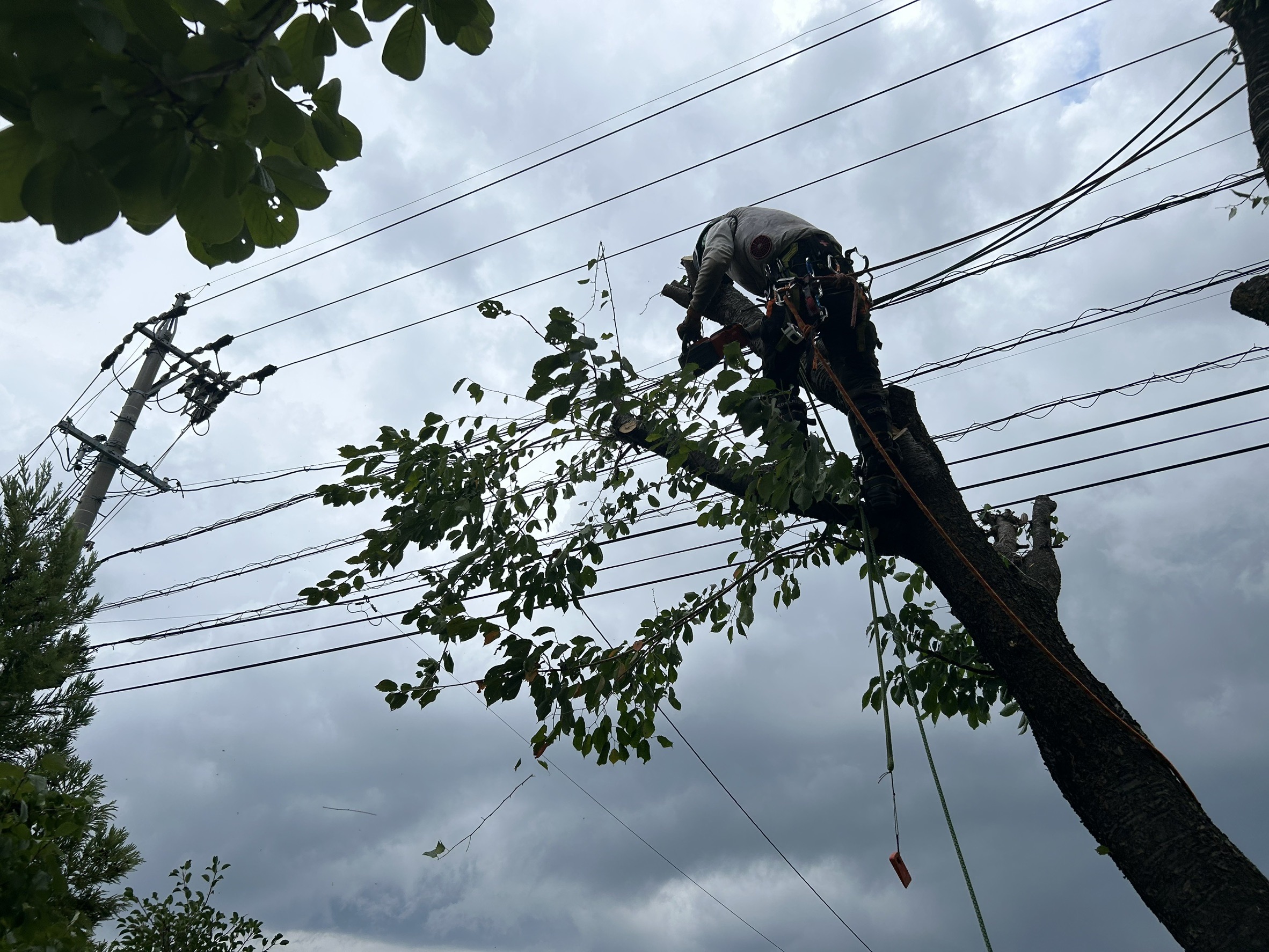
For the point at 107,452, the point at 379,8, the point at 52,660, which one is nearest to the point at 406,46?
the point at 379,8

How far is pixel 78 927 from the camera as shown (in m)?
2.49

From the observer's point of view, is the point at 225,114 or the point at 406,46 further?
the point at 406,46

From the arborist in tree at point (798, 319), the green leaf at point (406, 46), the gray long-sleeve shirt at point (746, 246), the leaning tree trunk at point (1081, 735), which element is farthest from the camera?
the gray long-sleeve shirt at point (746, 246)

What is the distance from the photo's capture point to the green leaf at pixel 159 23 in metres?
1.01

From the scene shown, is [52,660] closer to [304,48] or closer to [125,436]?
[125,436]

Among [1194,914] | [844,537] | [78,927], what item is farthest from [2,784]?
[1194,914]

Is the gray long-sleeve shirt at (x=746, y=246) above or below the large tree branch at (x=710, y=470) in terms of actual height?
above

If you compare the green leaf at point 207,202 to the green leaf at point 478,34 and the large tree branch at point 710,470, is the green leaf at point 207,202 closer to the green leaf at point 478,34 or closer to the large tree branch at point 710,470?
the green leaf at point 478,34

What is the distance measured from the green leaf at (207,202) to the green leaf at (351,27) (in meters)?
0.29

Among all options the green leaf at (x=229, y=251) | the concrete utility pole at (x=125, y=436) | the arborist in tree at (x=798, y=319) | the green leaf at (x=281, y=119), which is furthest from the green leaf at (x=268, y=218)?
the concrete utility pole at (x=125, y=436)

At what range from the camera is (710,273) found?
4.70 meters

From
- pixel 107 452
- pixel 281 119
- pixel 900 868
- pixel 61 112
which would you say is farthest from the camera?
pixel 107 452

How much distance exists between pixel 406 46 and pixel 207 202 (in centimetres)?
40

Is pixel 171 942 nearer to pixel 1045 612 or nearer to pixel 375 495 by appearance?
pixel 375 495
